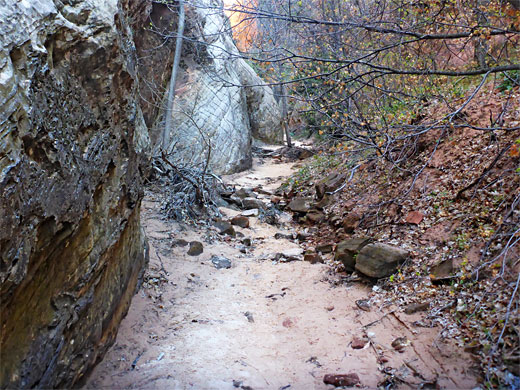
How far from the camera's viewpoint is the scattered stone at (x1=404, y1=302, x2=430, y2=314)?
3.73 meters

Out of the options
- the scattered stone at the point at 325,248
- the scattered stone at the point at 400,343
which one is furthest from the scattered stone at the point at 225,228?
the scattered stone at the point at 400,343

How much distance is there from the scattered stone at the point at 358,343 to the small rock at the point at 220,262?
2479 millimetres

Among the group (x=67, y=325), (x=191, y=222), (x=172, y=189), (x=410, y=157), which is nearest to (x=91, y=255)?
(x=67, y=325)

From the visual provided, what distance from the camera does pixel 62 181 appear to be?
2.38m

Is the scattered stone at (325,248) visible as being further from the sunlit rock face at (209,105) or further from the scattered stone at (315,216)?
the sunlit rock face at (209,105)

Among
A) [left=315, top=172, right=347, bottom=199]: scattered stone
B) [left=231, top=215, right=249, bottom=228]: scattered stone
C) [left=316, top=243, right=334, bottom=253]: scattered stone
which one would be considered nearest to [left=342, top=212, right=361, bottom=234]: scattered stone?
[left=316, top=243, right=334, bottom=253]: scattered stone

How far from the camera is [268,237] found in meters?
6.95

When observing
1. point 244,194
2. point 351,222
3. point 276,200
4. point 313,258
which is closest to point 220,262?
point 313,258

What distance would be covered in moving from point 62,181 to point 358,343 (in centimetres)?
278

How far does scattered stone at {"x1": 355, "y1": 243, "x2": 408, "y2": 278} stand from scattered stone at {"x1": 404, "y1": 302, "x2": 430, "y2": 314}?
2.17 ft

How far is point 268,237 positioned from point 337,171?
2599 mm

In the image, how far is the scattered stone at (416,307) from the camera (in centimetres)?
373

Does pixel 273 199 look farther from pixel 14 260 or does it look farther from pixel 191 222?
pixel 14 260

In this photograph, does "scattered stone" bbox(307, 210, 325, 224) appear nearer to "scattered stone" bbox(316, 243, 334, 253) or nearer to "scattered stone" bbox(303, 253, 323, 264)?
"scattered stone" bbox(316, 243, 334, 253)
